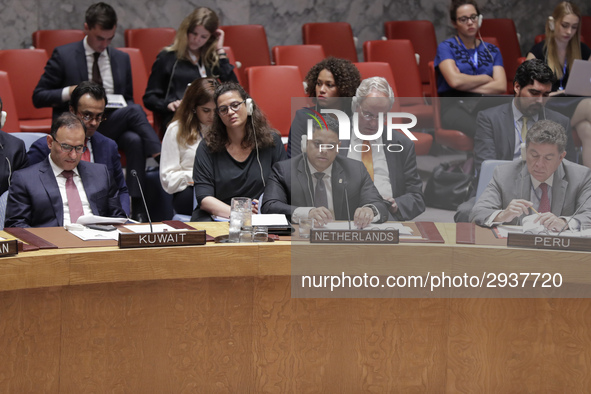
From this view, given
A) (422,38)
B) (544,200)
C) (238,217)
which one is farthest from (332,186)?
(422,38)

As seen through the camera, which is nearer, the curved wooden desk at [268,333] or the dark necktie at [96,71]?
the curved wooden desk at [268,333]

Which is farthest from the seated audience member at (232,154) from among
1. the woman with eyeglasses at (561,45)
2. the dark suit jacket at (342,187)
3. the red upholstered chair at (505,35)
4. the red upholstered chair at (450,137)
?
the red upholstered chair at (505,35)

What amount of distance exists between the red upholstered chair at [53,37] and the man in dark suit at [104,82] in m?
0.66

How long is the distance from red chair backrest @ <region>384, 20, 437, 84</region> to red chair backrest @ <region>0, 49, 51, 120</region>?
2451 millimetres


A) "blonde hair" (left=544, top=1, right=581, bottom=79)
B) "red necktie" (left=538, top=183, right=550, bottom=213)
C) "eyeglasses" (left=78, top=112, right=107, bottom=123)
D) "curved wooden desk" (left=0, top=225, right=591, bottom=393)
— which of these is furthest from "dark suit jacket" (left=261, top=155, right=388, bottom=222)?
"blonde hair" (left=544, top=1, right=581, bottom=79)

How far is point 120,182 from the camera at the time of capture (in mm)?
3137

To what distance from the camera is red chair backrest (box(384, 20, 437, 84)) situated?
5.35 meters

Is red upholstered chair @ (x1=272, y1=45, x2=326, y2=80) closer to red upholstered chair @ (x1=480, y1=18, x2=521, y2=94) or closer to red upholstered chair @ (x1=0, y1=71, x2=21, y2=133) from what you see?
red upholstered chair @ (x1=480, y1=18, x2=521, y2=94)

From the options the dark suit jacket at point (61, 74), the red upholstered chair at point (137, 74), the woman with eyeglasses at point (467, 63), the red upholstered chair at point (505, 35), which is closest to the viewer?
the dark suit jacket at point (61, 74)

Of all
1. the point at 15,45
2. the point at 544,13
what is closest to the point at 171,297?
the point at 15,45

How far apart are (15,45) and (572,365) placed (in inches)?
154

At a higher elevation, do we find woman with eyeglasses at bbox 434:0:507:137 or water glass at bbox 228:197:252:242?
woman with eyeglasses at bbox 434:0:507:137

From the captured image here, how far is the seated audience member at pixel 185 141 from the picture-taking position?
10.7 feet

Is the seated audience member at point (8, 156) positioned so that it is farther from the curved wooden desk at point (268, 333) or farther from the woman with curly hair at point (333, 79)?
the woman with curly hair at point (333, 79)
